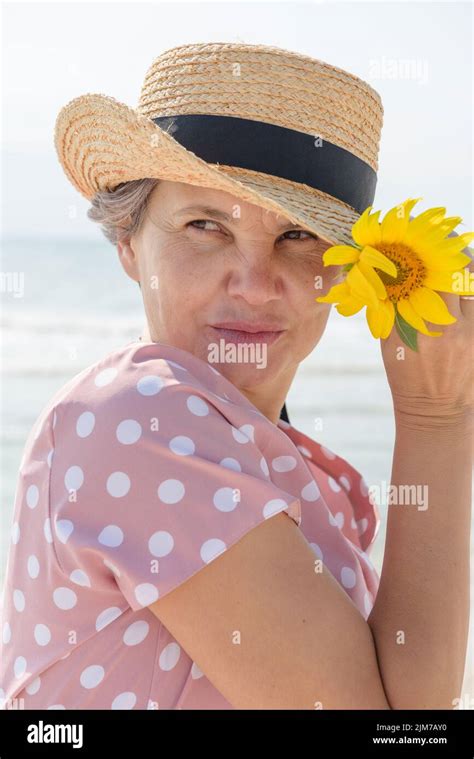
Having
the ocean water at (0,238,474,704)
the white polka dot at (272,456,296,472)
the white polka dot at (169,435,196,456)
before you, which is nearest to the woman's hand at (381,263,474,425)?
the white polka dot at (272,456,296,472)

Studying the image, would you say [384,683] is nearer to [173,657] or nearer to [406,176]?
[173,657]

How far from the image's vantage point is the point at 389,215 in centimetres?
165

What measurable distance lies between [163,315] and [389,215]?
605 mm

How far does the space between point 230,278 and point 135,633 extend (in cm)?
77

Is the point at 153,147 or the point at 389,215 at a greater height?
the point at 153,147

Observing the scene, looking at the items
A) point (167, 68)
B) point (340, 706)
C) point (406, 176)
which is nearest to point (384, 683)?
point (340, 706)

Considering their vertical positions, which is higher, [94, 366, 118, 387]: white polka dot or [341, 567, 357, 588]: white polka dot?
[94, 366, 118, 387]: white polka dot

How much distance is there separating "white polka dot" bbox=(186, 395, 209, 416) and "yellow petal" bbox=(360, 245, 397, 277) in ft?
1.31

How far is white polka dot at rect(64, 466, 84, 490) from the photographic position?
1.60 metres

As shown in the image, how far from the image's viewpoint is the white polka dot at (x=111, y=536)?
5.09 ft

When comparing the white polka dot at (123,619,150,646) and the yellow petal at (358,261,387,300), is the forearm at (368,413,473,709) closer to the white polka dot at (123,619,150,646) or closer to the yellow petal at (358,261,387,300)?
the yellow petal at (358,261,387,300)

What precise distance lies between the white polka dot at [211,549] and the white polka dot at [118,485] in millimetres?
168

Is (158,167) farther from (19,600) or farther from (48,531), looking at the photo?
(19,600)

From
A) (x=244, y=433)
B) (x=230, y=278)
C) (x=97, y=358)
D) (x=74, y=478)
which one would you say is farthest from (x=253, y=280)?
(x=97, y=358)
